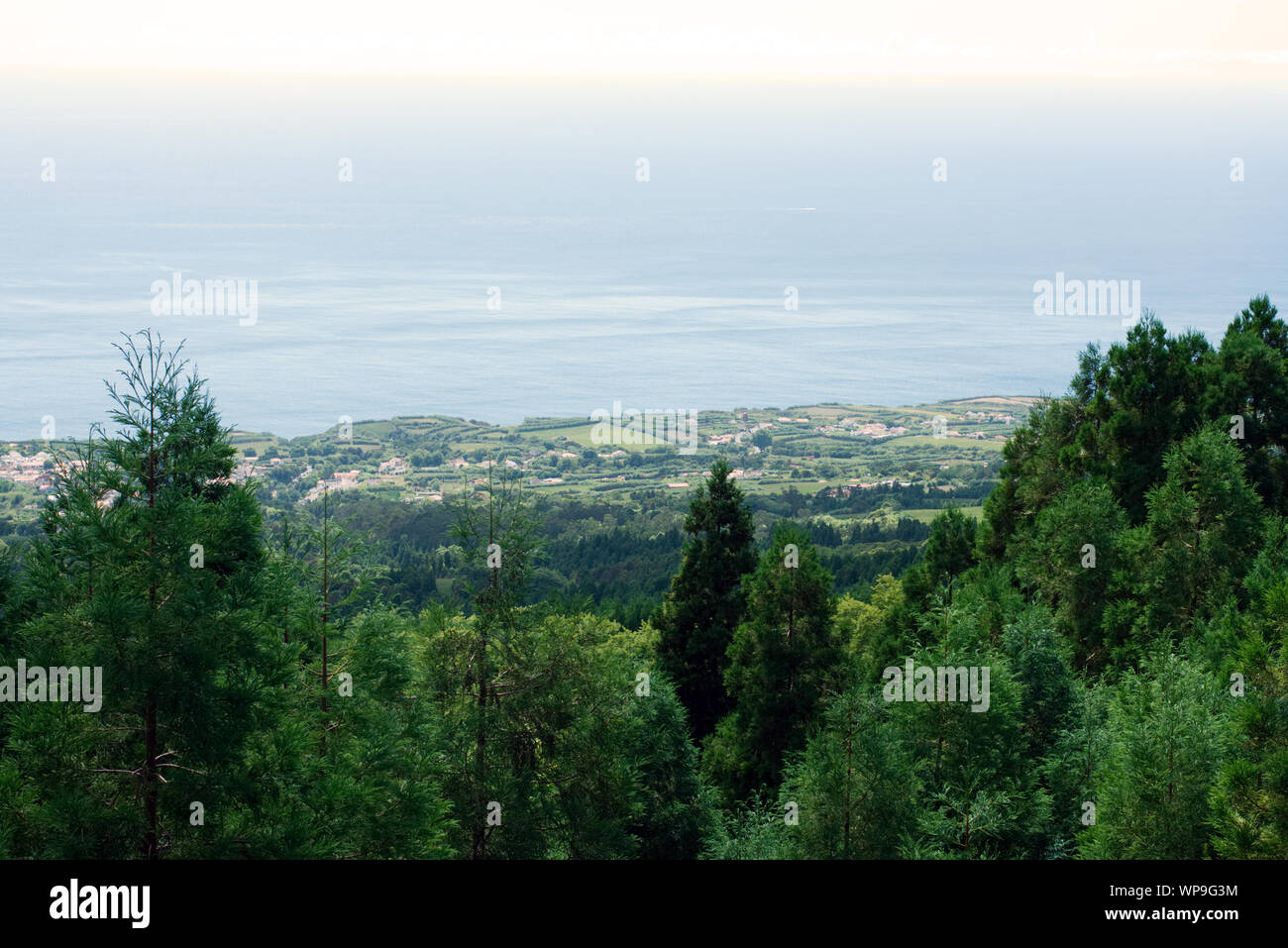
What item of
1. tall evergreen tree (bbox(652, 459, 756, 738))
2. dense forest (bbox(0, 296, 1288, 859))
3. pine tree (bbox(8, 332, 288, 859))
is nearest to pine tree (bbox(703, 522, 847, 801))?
dense forest (bbox(0, 296, 1288, 859))

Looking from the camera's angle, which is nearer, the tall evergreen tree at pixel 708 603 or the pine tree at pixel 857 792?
the pine tree at pixel 857 792
